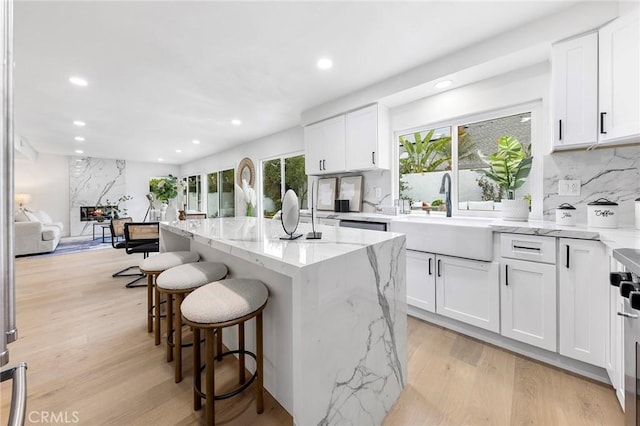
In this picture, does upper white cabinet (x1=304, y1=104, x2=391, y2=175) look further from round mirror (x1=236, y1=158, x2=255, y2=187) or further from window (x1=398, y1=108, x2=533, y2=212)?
round mirror (x1=236, y1=158, x2=255, y2=187)

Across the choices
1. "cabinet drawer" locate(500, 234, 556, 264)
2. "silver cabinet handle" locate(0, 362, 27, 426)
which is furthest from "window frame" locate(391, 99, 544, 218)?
"silver cabinet handle" locate(0, 362, 27, 426)

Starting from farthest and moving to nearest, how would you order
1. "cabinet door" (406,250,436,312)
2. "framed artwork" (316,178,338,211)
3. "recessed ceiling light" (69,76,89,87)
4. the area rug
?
the area rug < "framed artwork" (316,178,338,211) < "recessed ceiling light" (69,76,89,87) < "cabinet door" (406,250,436,312)

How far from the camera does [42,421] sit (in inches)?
53.1

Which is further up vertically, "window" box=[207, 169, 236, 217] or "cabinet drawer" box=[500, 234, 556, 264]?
"window" box=[207, 169, 236, 217]

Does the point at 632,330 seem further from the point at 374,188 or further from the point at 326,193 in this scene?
the point at 326,193

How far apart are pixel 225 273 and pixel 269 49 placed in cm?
194

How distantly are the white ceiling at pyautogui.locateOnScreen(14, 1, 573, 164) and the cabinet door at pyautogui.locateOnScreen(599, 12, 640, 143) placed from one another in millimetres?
400

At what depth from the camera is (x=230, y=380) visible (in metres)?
1.66

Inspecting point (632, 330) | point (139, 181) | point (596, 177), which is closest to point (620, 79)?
point (596, 177)

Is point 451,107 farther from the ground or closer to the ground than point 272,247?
farther from the ground

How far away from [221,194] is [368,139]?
515 centimetres

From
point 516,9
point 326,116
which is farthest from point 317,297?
point 326,116

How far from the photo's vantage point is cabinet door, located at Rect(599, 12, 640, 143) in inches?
61.1

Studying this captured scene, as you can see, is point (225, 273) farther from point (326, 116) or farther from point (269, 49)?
point (326, 116)
